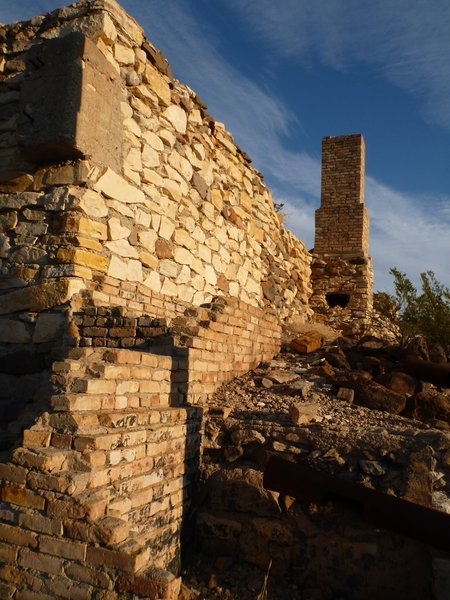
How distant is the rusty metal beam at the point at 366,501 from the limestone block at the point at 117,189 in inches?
112

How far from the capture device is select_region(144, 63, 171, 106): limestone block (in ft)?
18.6

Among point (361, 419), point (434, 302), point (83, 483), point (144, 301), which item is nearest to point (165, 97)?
point (144, 301)

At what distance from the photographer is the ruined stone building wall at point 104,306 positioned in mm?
2836

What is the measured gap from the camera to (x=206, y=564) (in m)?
4.00

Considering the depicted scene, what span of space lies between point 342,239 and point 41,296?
342 inches

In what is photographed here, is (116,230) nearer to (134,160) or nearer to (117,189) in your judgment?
(117,189)

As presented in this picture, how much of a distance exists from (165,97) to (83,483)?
175 inches

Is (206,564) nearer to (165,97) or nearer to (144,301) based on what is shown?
(144,301)

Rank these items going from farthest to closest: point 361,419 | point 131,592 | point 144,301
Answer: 1. point 144,301
2. point 361,419
3. point 131,592

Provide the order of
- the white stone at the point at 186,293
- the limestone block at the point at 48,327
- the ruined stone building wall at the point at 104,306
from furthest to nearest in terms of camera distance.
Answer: the white stone at the point at 186,293, the limestone block at the point at 48,327, the ruined stone building wall at the point at 104,306

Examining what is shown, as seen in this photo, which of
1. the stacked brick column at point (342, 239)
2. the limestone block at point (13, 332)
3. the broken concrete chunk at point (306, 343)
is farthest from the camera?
the stacked brick column at point (342, 239)

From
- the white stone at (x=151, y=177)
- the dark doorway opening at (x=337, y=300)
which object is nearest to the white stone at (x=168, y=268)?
the white stone at (x=151, y=177)

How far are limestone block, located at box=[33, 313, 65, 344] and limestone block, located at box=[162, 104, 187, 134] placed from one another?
2746 mm

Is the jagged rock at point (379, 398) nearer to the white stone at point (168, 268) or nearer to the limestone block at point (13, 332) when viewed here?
the white stone at point (168, 268)
